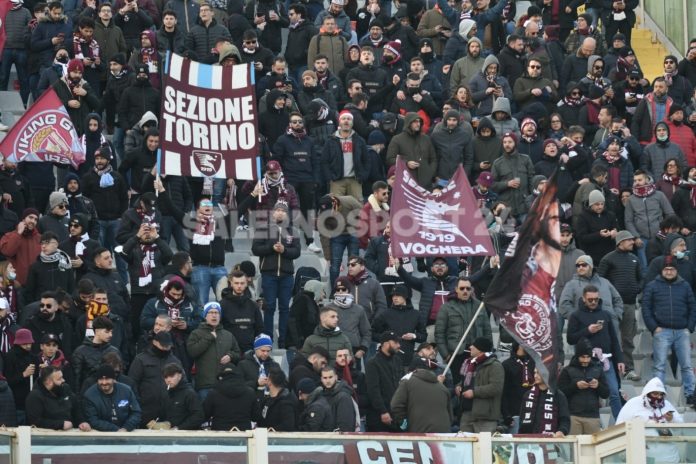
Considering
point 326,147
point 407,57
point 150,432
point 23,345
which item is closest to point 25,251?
point 23,345

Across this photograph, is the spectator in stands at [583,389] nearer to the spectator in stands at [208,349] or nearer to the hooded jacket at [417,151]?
the spectator in stands at [208,349]

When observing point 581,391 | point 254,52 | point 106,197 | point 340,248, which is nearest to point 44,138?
point 106,197

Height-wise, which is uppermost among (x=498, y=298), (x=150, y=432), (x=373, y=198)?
(x=373, y=198)

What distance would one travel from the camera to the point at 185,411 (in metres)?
21.5

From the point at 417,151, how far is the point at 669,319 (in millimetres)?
4147

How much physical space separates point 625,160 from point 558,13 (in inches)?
223

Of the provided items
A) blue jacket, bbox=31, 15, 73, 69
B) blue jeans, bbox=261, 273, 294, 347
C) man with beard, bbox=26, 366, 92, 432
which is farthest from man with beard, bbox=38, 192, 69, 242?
man with beard, bbox=26, 366, 92, 432

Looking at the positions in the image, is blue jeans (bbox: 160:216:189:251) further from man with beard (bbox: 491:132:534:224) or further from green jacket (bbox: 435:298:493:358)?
man with beard (bbox: 491:132:534:224)

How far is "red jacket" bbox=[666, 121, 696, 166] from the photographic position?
2867cm

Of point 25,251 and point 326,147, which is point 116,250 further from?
point 326,147

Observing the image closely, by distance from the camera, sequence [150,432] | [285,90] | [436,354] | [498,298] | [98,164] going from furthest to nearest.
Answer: [285,90]
[98,164]
[436,354]
[498,298]
[150,432]

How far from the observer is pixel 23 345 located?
22.1 metres

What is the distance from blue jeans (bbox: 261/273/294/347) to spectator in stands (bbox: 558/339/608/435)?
3.19 metres

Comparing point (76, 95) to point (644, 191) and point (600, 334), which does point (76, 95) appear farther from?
point (600, 334)
